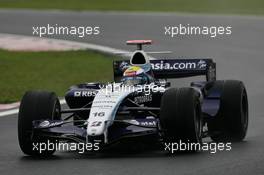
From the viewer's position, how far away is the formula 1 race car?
10891 mm

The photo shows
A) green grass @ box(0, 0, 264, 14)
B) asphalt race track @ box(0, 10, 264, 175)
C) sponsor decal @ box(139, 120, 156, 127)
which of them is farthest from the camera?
green grass @ box(0, 0, 264, 14)

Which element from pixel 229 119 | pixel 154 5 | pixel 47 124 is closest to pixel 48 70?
pixel 229 119

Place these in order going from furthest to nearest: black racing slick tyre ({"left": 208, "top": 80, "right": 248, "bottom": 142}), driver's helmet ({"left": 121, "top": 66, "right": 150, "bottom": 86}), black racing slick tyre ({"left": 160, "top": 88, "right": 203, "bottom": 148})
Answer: black racing slick tyre ({"left": 208, "top": 80, "right": 248, "bottom": 142})
driver's helmet ({"left": 121, "top": 66, "right": 150, "bottom": 86})
black racing slick tyre ({"left": 160, "top": 88, "right": 203, "bottom": 148})

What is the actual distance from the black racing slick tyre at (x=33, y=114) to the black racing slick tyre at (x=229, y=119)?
2176mm

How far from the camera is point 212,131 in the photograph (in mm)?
12516

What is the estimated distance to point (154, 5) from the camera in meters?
40.4

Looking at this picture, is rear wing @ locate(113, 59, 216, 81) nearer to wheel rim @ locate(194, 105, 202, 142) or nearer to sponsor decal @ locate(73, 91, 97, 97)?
sponsor decal @ locate(73, 91, 97, 97)

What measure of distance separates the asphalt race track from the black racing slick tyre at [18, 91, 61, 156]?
164 mm

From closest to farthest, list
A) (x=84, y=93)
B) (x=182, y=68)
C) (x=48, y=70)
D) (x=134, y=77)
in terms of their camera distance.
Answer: (x=134, y=77)
(x=84, y=93)
(x=182, y=68)
(x=48, y=70)

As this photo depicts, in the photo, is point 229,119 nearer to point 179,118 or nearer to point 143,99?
point 143,99

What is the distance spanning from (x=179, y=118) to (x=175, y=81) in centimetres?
901

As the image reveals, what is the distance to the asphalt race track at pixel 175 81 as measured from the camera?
10.2 meters

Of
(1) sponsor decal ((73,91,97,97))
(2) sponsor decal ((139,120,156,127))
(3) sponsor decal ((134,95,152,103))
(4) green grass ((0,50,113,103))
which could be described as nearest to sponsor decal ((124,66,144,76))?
(3) sponsor decal ((134,95,152,103))

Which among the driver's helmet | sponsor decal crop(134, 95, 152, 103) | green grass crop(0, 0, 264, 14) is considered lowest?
sponsor decal crop(134, 95, 152, 103)
